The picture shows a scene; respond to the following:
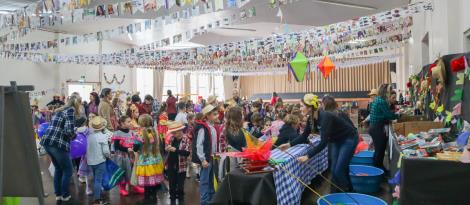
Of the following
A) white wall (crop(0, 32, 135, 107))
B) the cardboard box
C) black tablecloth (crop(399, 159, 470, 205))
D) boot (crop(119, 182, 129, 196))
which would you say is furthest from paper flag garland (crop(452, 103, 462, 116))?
white wall (crop(0, 32, 135, 107))

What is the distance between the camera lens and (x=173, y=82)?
21109 mm

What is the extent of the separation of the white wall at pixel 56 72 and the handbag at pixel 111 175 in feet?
32.2

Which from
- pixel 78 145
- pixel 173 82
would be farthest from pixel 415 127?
pixel 173 82

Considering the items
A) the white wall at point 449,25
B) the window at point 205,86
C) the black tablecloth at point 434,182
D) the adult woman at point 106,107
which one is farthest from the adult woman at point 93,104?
the window at point 205,86

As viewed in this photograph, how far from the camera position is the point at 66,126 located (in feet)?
16.2

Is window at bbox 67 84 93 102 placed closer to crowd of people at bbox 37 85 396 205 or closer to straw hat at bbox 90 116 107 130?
crowd of people at bbox 37 85 396 205

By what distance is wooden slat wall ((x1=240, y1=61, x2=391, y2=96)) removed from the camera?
21.2m

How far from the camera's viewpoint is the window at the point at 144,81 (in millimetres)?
19156

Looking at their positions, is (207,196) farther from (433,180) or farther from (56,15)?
(56,15)

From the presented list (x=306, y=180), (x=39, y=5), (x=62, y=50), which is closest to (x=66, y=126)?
(x=39, y=5)

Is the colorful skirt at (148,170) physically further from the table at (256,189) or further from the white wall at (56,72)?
the white wall at (56,72)

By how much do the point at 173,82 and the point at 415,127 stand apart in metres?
17.5

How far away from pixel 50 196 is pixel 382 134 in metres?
5.55

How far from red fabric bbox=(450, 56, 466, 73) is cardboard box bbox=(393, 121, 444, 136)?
1001mm
